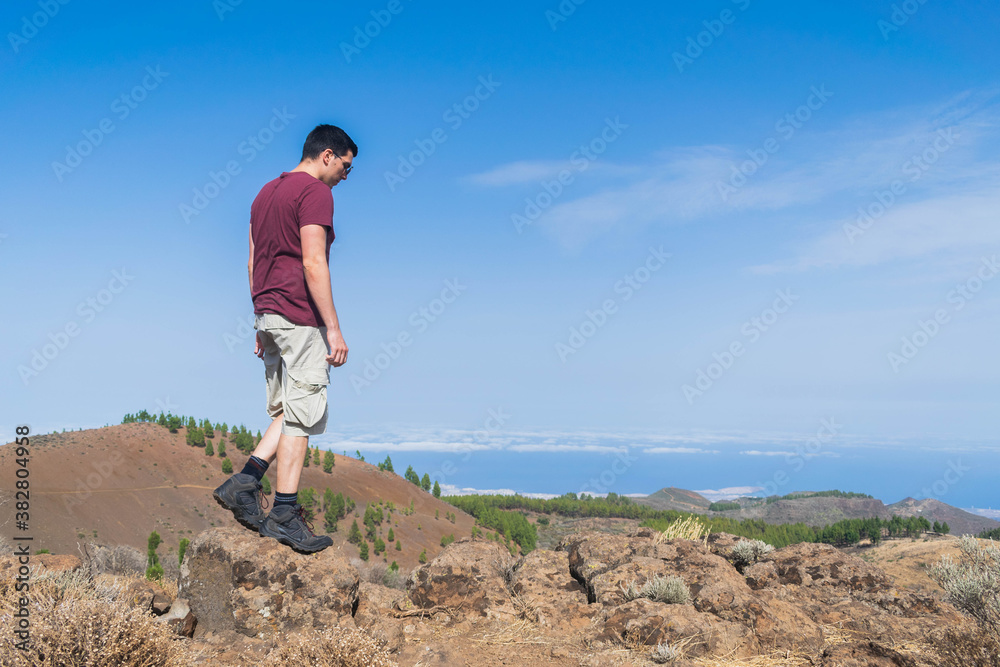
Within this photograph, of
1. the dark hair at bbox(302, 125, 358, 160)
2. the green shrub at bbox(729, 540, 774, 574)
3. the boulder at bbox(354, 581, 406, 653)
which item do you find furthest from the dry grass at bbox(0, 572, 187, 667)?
the green shrub at bbox(729, 540, 774, 574)

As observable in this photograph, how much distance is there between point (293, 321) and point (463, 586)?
131 inches

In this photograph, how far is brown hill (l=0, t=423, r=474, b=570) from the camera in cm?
2990

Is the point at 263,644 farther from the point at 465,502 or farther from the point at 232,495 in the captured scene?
the point at 465,502

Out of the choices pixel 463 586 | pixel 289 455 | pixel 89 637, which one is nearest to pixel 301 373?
pixel 289 455

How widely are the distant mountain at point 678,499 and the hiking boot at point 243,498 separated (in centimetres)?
5357

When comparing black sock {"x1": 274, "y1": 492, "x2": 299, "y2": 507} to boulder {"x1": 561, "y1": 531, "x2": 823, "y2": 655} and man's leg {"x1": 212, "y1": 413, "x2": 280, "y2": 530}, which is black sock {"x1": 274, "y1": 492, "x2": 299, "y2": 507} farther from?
boulder {"x1": 561, "y1": 531, "x2": 823, "y2": 655}

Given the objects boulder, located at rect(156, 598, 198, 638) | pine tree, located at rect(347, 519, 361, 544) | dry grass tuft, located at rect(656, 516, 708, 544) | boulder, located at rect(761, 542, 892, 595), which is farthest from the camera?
pine tree, located at rect(347, 519, 361, 544)

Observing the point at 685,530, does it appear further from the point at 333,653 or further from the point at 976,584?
the point at 333,653

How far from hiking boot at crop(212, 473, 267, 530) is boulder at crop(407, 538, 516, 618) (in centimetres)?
201

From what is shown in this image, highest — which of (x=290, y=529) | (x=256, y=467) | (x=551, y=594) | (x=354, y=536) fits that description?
(x=256, y=467)

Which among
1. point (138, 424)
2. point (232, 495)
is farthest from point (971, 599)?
point (138, 424)

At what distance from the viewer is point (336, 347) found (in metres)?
4.97

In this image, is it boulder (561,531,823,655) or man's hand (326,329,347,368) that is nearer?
man's hand (326,329,347,368)

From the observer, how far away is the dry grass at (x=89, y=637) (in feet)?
13.3
